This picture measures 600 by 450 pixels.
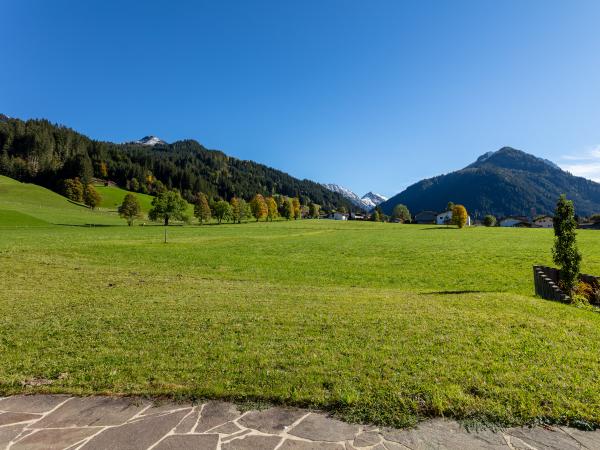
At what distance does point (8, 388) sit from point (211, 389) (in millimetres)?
4467

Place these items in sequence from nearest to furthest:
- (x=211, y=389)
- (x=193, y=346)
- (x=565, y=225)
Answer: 1. (x=211, y=389)
2. (x=193, y=346)
3. (x=565, y=225)

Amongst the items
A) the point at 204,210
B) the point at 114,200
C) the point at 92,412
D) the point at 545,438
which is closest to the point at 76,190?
the point at 114,200

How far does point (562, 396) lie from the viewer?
597 cm

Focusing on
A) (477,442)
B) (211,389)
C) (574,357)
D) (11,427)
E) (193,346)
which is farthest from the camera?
(193,346)

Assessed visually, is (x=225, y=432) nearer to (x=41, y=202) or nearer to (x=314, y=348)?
(x=314, y=348)

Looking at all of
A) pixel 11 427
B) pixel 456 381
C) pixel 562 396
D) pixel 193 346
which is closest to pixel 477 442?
pixel 456 381

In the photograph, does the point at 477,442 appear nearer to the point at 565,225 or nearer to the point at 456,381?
the point at 456,381

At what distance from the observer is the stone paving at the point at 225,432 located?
492 centimetres

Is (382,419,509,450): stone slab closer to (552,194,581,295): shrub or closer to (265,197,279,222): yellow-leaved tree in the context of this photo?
(552,194,581,295): shrub

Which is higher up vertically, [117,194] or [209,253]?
[117,194]

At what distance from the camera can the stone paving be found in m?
4.92

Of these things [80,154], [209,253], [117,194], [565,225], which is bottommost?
[209,253]

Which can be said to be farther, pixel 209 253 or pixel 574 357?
pixel 209 253

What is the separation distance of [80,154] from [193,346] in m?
212
